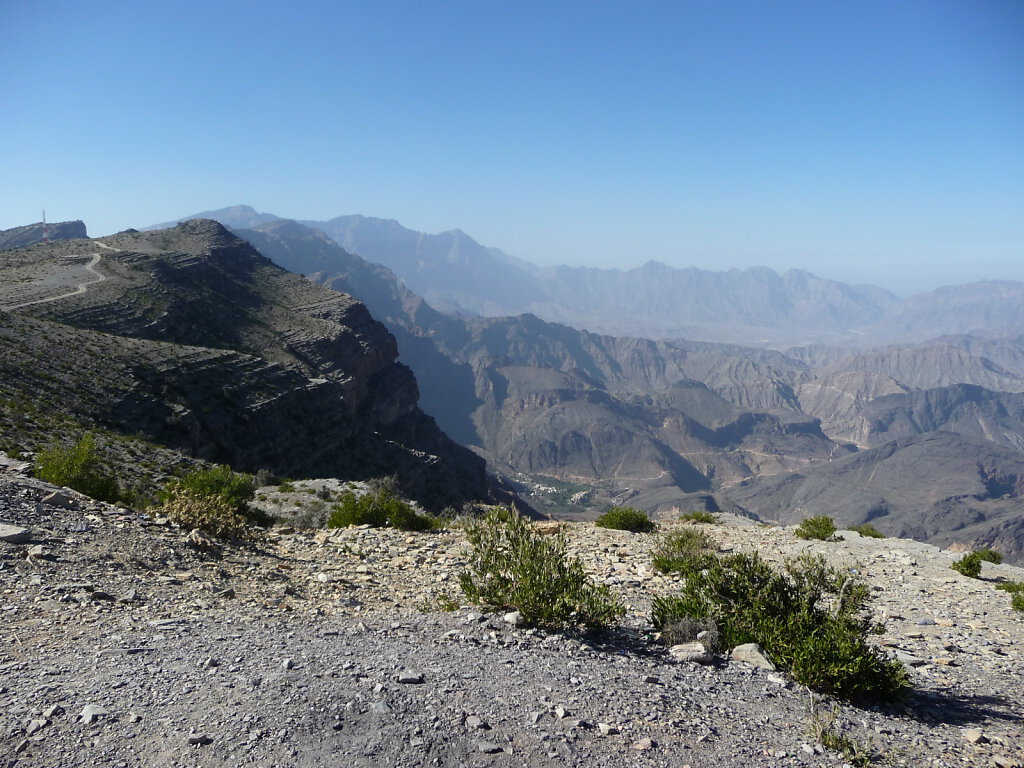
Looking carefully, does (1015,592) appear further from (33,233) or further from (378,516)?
(33,233)

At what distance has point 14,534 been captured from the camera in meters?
8.34

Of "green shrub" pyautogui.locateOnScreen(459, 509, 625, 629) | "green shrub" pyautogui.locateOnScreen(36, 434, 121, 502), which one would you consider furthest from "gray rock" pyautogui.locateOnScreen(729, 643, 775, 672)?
"green shrub" pyautogui.locateOnScreen(36, 434, 121, 502)

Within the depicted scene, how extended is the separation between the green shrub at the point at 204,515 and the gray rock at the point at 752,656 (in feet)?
30.2

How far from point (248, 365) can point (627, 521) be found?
3304cm

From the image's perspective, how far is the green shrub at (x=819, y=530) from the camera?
1691cm

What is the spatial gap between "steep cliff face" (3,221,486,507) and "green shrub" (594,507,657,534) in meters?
23.3

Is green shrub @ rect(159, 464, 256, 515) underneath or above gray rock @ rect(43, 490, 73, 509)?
underneath

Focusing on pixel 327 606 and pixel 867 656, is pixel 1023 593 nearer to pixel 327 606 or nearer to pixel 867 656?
pixel 867 656

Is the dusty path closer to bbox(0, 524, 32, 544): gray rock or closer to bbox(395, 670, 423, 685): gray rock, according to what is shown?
bbox(0, 524, 32, 544): gray rock

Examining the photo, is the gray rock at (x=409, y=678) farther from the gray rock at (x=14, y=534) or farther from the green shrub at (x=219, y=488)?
the green shrub at (x=219, y=488)

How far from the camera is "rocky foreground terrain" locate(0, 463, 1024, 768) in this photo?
15.9 ft

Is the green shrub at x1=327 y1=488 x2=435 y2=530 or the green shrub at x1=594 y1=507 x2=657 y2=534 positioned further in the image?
the green shrub at x1=594 y1=507 x2=657 y2=534

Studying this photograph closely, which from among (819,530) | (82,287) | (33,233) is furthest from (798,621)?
(33,233)

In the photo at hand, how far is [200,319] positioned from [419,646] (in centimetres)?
4799
